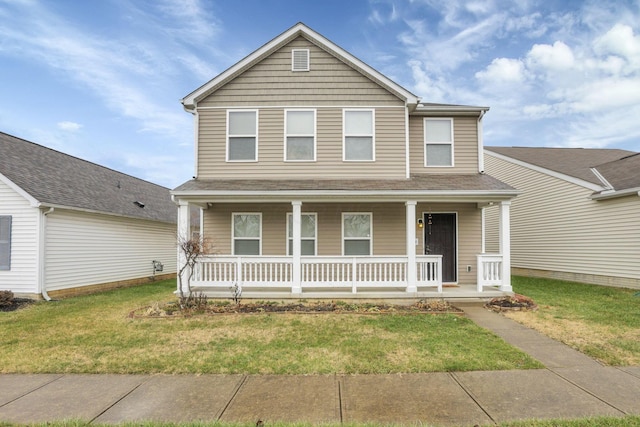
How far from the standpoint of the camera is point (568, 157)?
15.3 m

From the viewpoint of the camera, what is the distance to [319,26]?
17125mm

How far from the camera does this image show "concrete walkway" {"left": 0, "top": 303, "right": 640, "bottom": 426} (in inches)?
124

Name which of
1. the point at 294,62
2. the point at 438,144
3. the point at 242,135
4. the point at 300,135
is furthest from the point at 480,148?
the point at 242,135

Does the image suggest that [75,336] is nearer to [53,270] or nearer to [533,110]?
[53,270]

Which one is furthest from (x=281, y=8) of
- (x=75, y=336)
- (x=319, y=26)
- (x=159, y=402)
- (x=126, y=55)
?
(x=159, y=402)

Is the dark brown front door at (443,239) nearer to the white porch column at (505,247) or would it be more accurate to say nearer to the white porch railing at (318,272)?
the white porch railing at (318,272)

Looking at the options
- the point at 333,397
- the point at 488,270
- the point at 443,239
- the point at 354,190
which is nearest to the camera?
the point at 333,397

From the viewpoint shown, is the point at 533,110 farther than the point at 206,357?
Yes

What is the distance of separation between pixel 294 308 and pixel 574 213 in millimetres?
11383

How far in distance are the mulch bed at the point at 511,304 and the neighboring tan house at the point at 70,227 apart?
40.5ft

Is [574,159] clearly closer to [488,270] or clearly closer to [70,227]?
[488,270]

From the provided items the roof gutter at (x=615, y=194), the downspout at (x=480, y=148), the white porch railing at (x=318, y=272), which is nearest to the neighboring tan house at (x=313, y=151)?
the downspout at (x=480, y=148)

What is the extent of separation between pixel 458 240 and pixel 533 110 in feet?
59.8

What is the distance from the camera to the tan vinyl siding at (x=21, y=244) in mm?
9438
